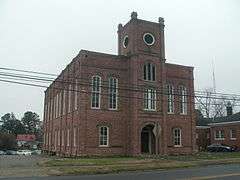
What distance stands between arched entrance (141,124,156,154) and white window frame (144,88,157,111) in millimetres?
2309

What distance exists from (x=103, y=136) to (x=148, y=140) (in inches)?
246

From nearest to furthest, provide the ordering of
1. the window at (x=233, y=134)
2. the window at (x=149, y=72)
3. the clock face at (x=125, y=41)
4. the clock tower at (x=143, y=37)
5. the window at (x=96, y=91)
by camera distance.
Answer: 1. the window at (x=96, y=91)
2. the window at (x=149, y=72)
3. the clock tower at (x=143, y=37)
4. the clock face at (x=125, y=41)
5. the window at (x=233, y=134)

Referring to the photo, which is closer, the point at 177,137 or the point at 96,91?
the point at 96,91

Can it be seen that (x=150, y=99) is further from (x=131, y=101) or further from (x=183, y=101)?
(x=183, y=101)

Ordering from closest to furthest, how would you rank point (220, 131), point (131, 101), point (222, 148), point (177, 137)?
point (131, 101) < point (177, 137) < point (222, 148) < point (220, 131)

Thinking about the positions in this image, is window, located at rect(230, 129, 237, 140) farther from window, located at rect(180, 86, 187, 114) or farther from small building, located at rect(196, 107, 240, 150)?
window, located at rect(180, 86, 187, 114)

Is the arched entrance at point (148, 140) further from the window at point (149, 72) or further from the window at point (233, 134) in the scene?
the window at point (233, 134)

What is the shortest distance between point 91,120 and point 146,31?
→ 12.1 m

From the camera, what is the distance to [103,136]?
37.8 meters

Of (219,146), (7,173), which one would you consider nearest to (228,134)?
(219,146)

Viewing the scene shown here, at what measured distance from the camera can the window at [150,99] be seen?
39900 millimetres

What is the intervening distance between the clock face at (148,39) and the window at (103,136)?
425 inches


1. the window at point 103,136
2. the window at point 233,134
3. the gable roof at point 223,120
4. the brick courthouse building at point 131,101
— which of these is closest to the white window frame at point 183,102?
the brick courthouse building at point 131,101

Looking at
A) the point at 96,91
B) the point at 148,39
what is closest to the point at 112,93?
the point at 96,91
